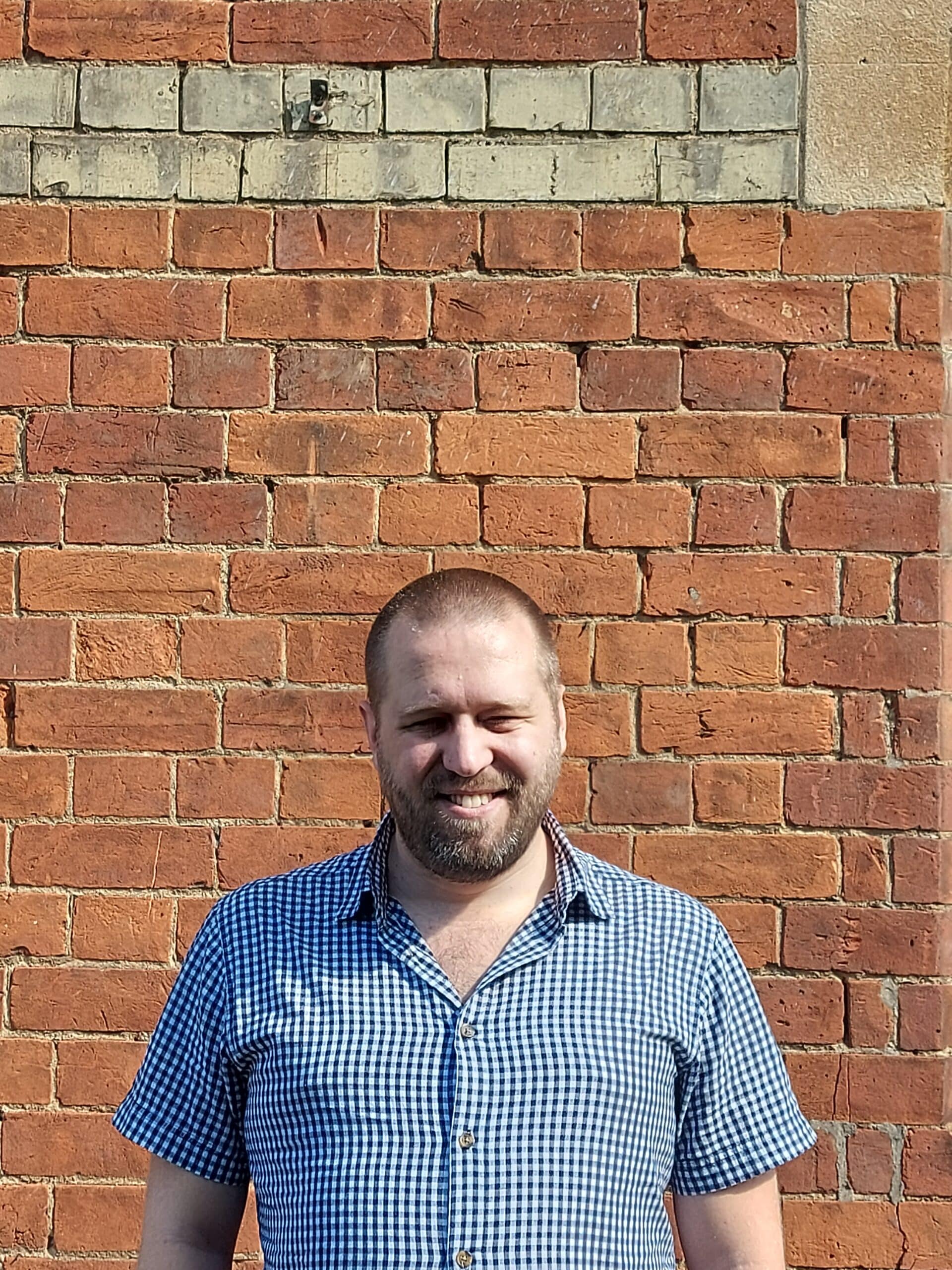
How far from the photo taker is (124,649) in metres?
2.79

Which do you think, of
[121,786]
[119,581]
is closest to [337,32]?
[119,581]

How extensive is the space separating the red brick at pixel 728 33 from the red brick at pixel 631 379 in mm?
593

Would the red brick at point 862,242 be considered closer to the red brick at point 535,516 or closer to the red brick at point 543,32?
the red brick at point 543,32

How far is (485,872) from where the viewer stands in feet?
→ 6.68

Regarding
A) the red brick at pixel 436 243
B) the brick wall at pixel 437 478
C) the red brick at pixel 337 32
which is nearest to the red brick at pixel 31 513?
the brick wall at pixel 437 478

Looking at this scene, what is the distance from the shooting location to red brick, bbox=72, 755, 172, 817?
2771 millimetres

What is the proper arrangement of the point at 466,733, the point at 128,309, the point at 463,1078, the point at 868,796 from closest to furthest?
the point at 463,1078, the point at 466,733, the point at 868,796, the point at 128,309

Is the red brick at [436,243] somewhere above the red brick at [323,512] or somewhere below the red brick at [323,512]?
above

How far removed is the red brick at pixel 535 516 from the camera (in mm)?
2771

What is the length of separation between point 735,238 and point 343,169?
2.58ft

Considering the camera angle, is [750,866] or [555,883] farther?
[750,866]

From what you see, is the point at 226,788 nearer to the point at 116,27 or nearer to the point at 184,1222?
the point at 184,1222

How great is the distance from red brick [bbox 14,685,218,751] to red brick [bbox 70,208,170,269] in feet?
2.78

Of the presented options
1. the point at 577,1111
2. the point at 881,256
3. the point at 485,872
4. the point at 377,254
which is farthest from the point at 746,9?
the point at 577,1111
